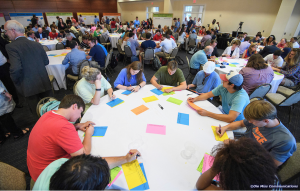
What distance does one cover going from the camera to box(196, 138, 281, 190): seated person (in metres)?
0.74

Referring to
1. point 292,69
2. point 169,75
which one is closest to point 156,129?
point 169,75

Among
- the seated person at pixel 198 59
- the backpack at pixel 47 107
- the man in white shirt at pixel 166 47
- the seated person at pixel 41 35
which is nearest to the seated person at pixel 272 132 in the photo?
the backpack at pixel 47 107

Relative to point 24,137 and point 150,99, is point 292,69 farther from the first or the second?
point 24,137

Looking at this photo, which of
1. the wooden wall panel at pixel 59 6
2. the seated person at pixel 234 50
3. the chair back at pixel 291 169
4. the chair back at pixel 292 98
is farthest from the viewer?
the wooden wall panel at pixel 59 6

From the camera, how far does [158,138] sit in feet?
4.47

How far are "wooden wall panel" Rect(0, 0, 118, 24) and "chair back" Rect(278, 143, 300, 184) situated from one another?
1680 cm

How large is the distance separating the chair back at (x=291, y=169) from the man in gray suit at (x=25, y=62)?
3.50m

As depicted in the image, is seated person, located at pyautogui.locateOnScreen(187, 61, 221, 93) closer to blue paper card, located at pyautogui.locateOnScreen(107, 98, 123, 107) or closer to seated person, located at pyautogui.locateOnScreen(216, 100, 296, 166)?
seated person, located at pyautogui.locateOnScreen(216, 100, 296, 166)

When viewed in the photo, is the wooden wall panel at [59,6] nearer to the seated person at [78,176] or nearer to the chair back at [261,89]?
the seated person at [78,176]

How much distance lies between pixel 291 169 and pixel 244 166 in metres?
0.80

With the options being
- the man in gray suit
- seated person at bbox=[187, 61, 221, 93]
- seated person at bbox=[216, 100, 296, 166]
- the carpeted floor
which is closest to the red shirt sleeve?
the carpeted floor

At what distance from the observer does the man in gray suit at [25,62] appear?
2.10 metres

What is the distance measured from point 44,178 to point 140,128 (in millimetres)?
859

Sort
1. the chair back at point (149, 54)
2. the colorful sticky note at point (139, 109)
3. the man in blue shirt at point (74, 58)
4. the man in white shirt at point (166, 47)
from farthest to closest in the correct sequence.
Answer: the man in white shirt at point (166, 47) → the chair back at point (149, 54) → the man in blue shirt at point (74, 58) → the colorful sticky note at point (139, 109)
